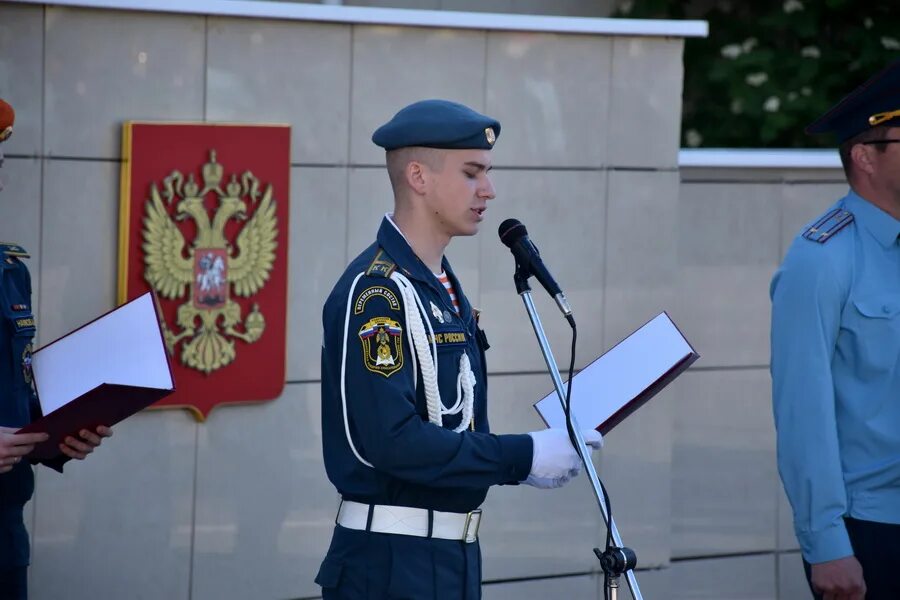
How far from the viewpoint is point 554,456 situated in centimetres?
323

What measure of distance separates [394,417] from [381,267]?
1.22 feet

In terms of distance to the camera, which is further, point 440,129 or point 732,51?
point 732,51

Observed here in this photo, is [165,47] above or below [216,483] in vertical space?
above

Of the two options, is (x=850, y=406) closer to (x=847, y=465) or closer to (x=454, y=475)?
(x=847, y=465)

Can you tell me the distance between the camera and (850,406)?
3709 mm

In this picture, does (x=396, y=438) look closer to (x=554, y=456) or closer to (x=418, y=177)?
(x=554, y=456)

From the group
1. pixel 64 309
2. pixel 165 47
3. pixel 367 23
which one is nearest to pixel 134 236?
pixel 64 309

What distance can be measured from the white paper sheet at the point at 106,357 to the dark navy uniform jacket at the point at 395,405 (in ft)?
1.55

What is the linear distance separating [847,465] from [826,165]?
3.16 m

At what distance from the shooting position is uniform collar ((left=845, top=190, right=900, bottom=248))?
3801 millimetres

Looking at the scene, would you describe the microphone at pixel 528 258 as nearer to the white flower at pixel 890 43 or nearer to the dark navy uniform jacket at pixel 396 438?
the dark navy uniform jacket at pixel 396 438

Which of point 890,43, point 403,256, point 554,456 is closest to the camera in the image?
point 554,456

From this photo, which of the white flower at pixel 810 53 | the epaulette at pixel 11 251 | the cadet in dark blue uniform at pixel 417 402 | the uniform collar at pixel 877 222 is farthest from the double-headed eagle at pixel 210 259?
the white flower at pixel 810 53

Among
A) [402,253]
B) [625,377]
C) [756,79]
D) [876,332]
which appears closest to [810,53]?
[756,79]
